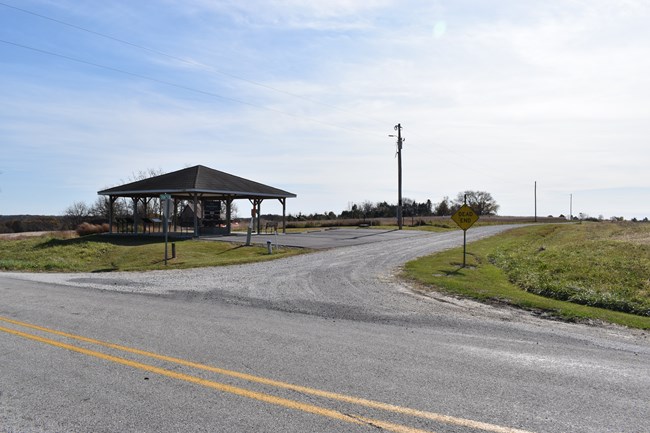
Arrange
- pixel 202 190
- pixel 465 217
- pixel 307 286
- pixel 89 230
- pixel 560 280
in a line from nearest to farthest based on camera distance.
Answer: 1. pixel 307 286
2. pixel 560 280
3. pixel 465 217
4. pixel 202 190
5. pixel 89 230

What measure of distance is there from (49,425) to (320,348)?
3292 millimetres

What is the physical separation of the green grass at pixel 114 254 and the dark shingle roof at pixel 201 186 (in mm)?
3398

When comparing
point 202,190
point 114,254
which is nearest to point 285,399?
point 114,254

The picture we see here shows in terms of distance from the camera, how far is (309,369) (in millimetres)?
5809

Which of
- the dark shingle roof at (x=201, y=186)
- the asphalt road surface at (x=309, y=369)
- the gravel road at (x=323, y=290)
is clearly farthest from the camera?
the dark shingle roof at (x=201, y=186)

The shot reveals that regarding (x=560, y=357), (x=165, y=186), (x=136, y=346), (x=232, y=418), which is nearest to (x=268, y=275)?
(x=136, y=346)

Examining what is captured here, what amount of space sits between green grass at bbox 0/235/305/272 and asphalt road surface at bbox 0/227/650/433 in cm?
1262

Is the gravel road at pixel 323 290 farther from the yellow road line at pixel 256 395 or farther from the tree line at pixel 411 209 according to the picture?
the tree line at pixel 411 209

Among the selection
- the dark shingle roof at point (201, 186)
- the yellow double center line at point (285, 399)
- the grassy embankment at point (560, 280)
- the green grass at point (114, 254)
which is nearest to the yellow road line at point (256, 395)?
the yellow double center line at point (285, 399)

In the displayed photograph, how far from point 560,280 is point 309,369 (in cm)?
1247

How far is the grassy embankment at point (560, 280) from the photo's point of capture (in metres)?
11.2

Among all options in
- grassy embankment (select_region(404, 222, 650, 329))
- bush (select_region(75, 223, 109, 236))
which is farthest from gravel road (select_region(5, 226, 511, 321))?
bush (select_region(75, 223, 109, 236))

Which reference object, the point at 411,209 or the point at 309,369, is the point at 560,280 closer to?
the point at 309,369

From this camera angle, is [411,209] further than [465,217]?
Yes
